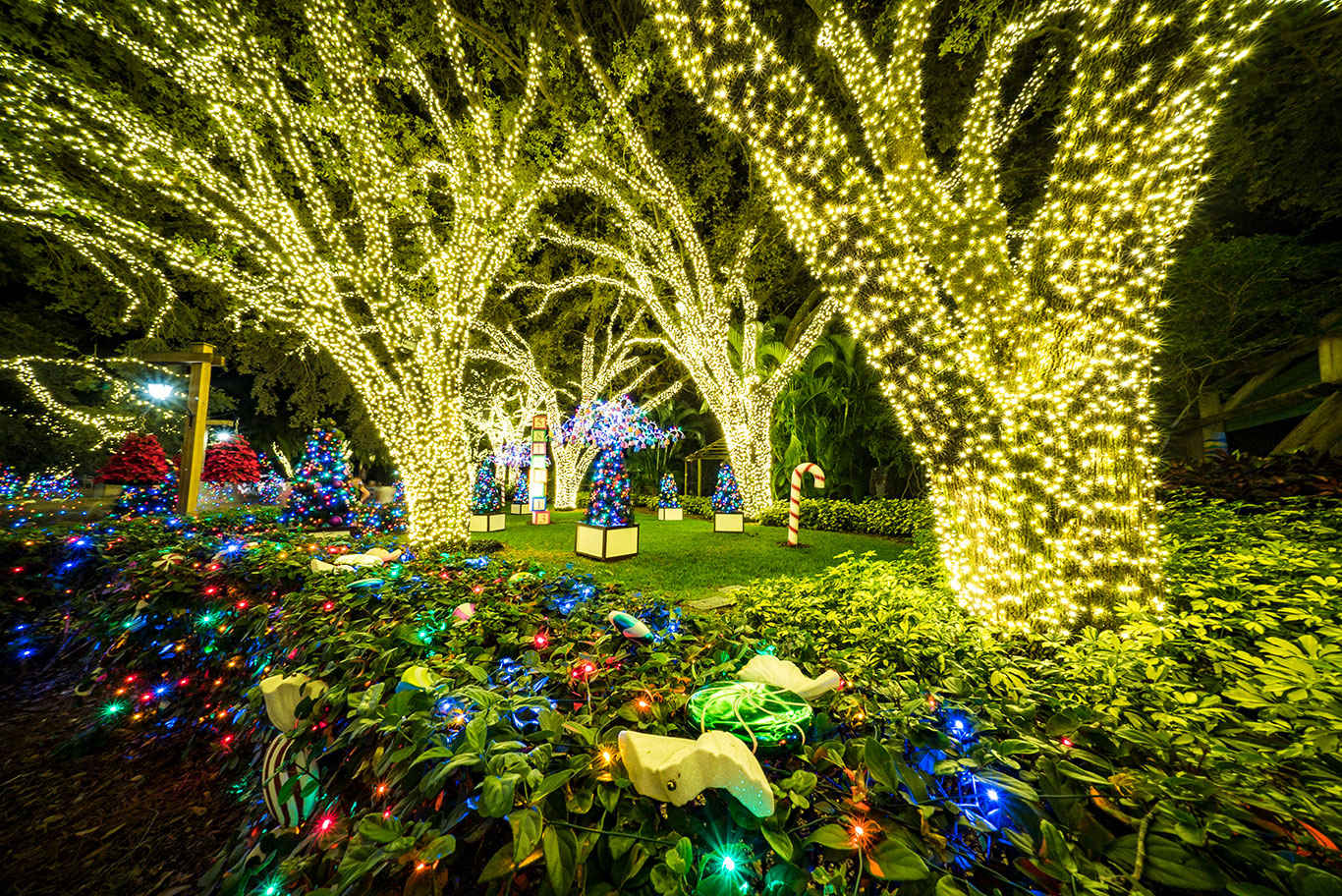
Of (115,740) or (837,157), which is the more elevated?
(837,157)

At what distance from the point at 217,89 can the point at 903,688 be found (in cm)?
927

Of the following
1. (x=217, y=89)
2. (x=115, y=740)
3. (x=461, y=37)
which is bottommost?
(x=115, y=740)

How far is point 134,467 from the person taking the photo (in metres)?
8.05

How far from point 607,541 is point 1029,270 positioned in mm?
6506

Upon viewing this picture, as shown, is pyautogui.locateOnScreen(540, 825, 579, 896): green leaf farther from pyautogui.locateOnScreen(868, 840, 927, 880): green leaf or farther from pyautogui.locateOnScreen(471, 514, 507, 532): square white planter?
pyautogui.locateOnScreen(471, 514, 507, 532): square white planter

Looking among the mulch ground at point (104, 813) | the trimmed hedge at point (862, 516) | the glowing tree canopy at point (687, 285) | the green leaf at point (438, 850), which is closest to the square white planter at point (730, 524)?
the trimmed hedge at point (862, 516)

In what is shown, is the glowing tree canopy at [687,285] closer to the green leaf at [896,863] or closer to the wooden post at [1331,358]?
the wooden post at [1331,358]

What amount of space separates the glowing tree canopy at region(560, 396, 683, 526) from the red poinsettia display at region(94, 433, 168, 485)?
7348mm

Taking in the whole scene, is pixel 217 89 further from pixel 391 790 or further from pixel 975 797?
pixel 975 797

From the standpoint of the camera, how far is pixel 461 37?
772 centimetres

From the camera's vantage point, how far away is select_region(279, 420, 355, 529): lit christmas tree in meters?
8.98

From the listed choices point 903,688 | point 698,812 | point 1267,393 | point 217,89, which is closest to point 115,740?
point 698,812

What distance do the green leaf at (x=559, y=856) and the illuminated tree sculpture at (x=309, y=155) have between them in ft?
25.0

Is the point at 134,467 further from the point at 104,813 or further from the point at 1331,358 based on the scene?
the point at 1331,358
